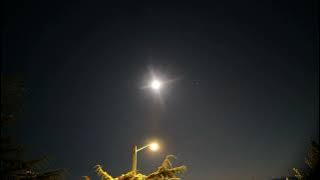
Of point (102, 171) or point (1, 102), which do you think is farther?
point (1, 102)

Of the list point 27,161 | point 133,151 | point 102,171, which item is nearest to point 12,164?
point 27,161

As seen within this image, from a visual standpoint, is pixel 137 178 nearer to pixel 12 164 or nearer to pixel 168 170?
pixel 168 170

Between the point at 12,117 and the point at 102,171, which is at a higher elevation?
the point at 12,117

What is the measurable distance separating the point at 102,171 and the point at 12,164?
235 cm

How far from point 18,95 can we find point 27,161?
Answer: 1.78 meters

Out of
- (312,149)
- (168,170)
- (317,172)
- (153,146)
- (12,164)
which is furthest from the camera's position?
(312,149)

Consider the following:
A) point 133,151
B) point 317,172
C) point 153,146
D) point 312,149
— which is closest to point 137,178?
point 133,151

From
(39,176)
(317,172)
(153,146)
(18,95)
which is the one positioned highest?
(18,95)

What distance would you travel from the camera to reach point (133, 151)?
8195 mm

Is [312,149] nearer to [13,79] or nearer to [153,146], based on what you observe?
[153,146]

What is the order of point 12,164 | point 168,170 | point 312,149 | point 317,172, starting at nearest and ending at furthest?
point 317,172 < point 168,170 < point 12,164 < point 312,149

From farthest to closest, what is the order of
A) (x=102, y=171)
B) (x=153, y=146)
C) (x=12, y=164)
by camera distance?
(x=153, y=146) < (x=12, y=164) < (x=102, y=171)

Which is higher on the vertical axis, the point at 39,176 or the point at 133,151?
the point at 133,151

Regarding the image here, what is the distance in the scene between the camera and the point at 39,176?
7.59m
